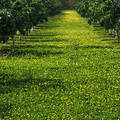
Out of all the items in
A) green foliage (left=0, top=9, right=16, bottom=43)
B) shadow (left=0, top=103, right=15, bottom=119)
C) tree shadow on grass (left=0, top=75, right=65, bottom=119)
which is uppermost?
green foliage (left=0, top=9, right=16, bottom=43)

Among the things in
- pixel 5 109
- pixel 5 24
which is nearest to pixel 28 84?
pixel 5 109

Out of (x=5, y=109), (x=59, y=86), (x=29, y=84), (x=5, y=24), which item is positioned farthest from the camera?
(x=5, y=24)

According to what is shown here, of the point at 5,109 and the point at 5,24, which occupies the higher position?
the point at 5,24

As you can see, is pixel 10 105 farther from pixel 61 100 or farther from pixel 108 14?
pixel 108 14

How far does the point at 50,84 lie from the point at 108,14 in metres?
25.6

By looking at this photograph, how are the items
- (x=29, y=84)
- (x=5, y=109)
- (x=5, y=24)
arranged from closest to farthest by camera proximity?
(x=5, y=109), (x=29, y=84), (x=5, y=24)

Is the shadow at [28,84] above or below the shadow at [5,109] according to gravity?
above

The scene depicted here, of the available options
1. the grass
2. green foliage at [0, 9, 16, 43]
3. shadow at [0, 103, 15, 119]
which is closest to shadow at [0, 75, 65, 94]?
the grass

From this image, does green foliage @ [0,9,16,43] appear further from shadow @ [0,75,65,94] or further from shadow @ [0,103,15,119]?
shadow @ [0,103,15,119]

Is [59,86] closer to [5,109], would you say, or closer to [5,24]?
[5,109]

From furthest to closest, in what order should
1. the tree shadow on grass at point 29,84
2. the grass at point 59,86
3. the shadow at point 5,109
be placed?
the tree shadow on grass at point 29,84 → the grass at point 59,86 → the shadow at point 5,109

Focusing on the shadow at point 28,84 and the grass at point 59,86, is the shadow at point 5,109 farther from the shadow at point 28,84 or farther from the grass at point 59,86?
the shadow at point 28,84

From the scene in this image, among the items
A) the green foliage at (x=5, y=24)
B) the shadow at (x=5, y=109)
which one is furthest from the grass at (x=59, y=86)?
the green foliage at (x=5, y=24)

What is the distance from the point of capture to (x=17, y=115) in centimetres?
1275
